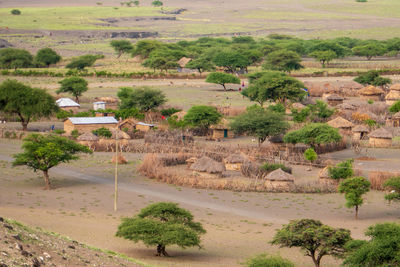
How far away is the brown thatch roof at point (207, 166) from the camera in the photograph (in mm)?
36197

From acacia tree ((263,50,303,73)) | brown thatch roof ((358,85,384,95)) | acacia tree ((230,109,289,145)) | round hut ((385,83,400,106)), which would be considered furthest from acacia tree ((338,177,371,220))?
acacia tree ((263,50,303,73))

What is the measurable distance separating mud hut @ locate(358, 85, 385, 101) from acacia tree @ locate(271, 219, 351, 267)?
44708 millimetres

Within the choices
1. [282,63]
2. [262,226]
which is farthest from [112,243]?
[282,63]

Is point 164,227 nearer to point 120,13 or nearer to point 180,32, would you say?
point 180,32

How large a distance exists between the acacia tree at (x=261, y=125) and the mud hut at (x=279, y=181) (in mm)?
9827

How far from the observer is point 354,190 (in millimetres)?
30250

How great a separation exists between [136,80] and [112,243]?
5556 cm

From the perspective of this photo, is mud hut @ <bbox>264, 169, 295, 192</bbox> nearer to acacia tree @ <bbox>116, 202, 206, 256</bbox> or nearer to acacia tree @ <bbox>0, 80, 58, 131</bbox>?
acacia tree @ <bbox>116, 202, 206, 256</bbox>

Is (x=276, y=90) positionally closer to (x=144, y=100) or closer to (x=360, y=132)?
(x=144, y=100)

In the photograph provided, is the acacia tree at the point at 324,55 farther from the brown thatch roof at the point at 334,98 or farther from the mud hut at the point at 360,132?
the mud hut at the point at 360,132

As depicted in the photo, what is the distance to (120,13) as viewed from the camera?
200 meters

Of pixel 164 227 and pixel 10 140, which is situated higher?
pixel 164 227

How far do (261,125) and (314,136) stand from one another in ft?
10.8

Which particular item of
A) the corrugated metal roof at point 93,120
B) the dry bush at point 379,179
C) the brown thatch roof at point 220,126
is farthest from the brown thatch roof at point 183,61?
the dry bush at point 379,179
